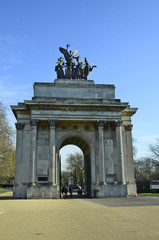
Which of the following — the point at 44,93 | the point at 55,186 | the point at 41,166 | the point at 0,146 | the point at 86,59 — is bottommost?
the point at 55,186

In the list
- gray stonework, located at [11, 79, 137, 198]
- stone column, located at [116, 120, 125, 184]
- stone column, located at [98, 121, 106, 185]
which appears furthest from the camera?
stone column, located at [116, 120, 125, 184]

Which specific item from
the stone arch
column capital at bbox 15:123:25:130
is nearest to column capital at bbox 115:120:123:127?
the stone arch

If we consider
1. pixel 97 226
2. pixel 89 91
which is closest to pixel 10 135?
pixel 89 91

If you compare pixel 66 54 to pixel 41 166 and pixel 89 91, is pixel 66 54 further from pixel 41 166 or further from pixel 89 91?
pixel 41 166

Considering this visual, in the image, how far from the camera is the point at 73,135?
36.1 m

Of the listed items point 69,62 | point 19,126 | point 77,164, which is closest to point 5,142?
point 19,126

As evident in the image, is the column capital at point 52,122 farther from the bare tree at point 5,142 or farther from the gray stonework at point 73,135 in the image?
the bare tree at point 5,142

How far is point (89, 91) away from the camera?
1475 inches

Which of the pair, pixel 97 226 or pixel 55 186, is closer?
pixel 97 226

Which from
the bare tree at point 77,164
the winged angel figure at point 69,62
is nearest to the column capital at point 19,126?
the winged angel figure at point 69,62

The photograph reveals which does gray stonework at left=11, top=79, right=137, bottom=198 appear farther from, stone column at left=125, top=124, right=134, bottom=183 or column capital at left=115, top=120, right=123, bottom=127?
column capital at left=115, top=120, right=123, bottom=127

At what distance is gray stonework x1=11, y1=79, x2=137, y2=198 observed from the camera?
108 ft

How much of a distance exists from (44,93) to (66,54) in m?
7.62

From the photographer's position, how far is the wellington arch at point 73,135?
3284 centimetres
